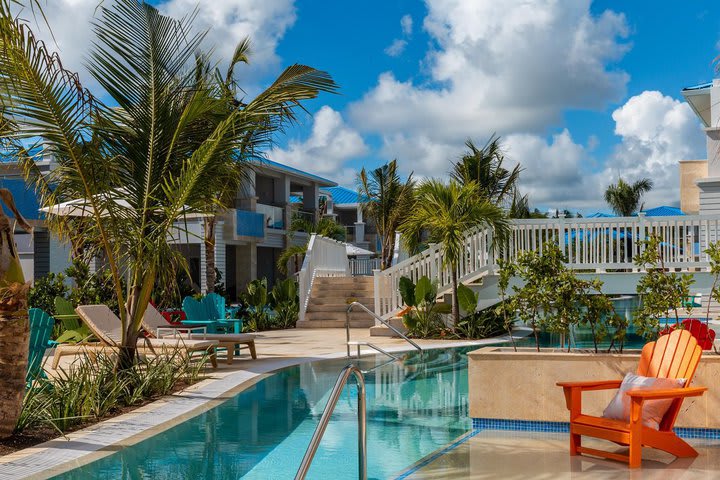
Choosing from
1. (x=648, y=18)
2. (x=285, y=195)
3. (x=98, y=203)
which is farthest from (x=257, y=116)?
(x=285, y=195)

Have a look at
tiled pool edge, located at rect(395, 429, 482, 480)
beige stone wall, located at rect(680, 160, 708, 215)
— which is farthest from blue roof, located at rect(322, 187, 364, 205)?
tiled pool edge, located at rect(395, 429, 482, 480)

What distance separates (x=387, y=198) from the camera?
29.6 m

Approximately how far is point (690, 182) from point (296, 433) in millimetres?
21592

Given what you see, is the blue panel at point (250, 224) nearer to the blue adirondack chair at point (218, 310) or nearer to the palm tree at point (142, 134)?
the blue adirondack chair at point (218, 310)

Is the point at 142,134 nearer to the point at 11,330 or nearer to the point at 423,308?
the point at 11,330

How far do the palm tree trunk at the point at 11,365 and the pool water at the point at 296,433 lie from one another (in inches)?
36.6

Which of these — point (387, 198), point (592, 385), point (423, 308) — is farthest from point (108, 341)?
point (387, 198)

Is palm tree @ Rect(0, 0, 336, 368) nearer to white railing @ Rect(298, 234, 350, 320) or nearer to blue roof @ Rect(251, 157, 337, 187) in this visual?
white railing @ Rect(298, 234, 350, 320)

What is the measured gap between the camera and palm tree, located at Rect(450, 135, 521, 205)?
85.8 feet

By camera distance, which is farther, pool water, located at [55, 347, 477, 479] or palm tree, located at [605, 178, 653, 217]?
palm tree, located at [605, 178, 653, 217]

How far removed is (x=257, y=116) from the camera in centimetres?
978

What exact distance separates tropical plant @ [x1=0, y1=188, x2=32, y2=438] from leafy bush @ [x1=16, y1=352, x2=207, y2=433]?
468 mm

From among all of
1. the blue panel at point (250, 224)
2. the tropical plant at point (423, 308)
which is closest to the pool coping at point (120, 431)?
the tropical plant at point (423, 308)

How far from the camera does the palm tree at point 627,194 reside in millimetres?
52812
